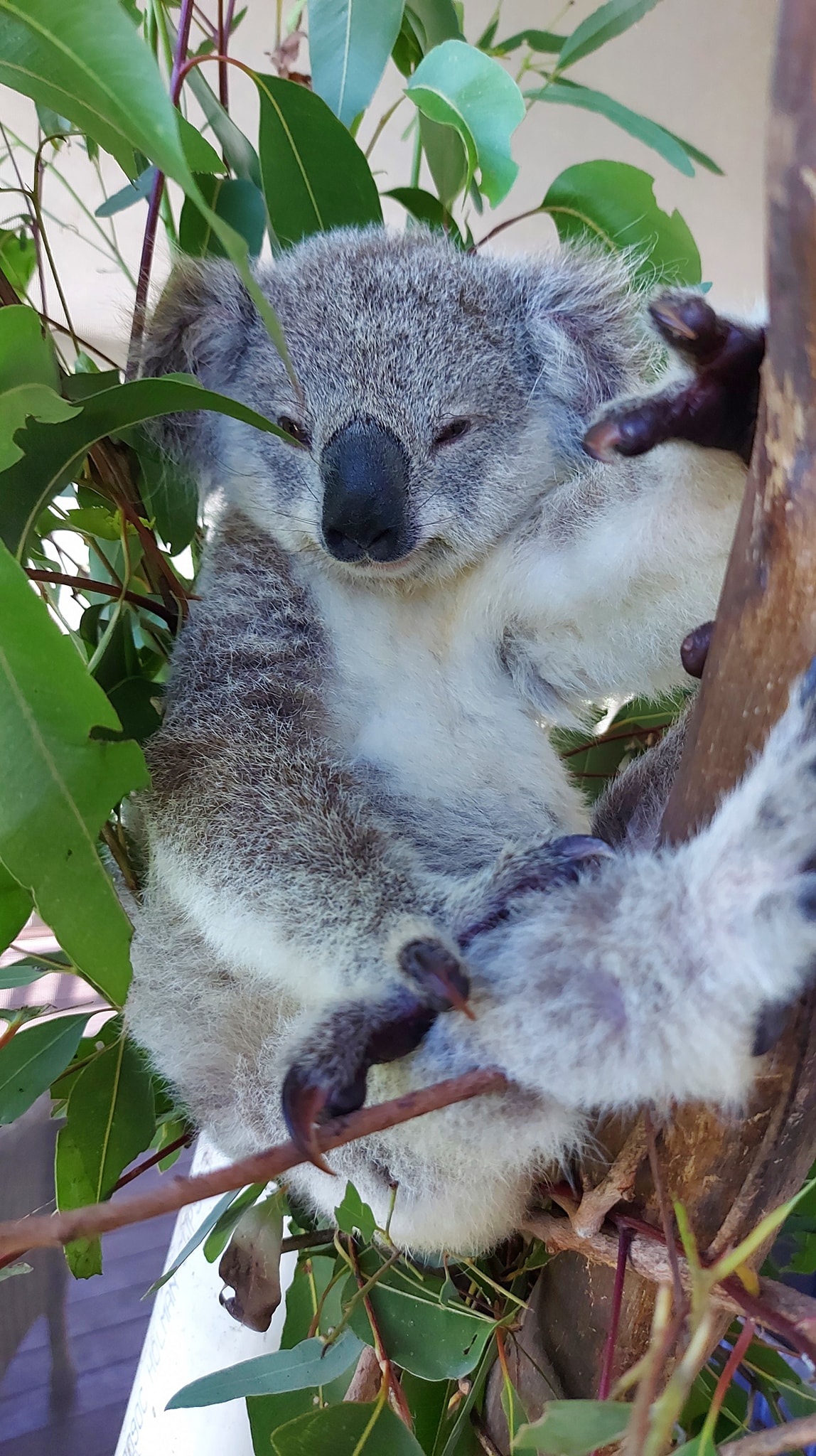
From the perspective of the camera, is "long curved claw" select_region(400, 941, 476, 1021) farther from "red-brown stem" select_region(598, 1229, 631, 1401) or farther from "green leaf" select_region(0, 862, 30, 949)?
"green leaf" select_region(0, 862, 30, 949)

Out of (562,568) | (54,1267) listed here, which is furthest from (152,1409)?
(562,568)

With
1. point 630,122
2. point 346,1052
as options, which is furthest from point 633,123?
point 346,1052

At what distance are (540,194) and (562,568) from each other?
297 centimetres

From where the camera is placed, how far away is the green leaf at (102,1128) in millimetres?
1160

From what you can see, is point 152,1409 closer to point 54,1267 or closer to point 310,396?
point 54,1267

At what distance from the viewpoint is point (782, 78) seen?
1.35 ft

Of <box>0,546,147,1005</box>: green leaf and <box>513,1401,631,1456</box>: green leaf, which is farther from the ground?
<box>0,546,147,1005</box>: green leaf

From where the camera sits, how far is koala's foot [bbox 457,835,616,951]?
797mm

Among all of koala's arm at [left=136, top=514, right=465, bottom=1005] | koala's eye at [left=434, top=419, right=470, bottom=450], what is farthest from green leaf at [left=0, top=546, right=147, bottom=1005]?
koala's eye at [left=434, top=419, right=470, bottom=450]

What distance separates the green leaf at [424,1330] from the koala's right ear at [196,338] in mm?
1083

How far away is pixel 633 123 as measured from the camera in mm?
1243

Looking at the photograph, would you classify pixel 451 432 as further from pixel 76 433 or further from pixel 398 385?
pixel 76 433

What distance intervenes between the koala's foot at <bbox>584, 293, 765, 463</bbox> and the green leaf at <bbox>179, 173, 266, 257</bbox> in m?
0.76

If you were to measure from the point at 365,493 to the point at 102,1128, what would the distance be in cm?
89
